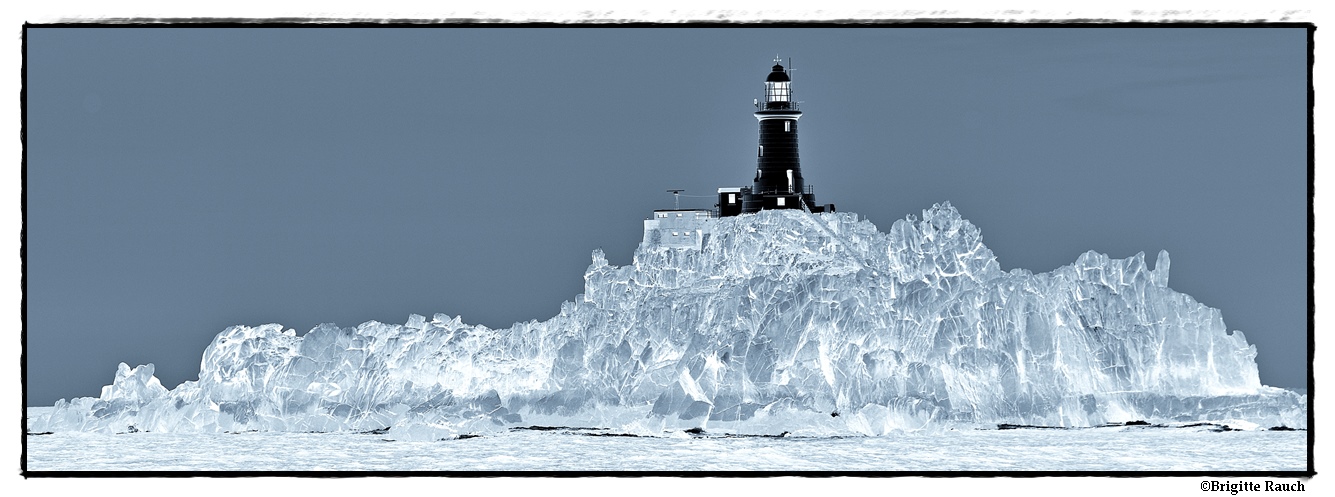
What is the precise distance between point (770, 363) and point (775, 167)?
4855 millimetres

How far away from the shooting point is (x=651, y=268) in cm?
3456

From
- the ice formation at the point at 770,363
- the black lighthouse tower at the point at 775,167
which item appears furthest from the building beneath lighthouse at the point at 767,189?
the ice formation at the point at 770,363

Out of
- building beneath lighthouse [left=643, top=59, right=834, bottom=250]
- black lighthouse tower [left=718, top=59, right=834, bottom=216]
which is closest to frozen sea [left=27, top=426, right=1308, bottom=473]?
building beneath lighthouse [left=643, top=59, right=834, bottom=250]

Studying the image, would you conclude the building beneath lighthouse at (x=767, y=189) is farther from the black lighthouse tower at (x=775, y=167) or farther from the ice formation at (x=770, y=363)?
the ice formation at (x=770, y=363)

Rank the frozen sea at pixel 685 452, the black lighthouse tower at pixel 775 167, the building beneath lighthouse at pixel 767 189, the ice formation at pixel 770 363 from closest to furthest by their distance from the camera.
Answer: the frozen sea at pixel 685 452 < the ice formation at pixel 770 363 < the building beneath lighthouse at pixel 767 189 < the black lighthouse tower at pixel 775 167

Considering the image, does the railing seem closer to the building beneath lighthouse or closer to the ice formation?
the building beneath lighthouse

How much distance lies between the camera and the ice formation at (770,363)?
31.9m

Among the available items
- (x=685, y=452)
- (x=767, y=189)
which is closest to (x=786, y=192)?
(x=767, y=189)

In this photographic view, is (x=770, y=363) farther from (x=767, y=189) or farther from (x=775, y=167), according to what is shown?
(x=775, y=167)

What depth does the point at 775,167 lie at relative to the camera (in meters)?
36.1

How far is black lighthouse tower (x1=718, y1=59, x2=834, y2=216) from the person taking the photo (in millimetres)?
35531

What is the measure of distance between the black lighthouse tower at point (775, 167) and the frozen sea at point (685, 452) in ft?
16.6

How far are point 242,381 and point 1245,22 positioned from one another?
13.5 m
